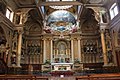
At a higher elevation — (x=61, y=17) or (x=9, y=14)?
(x=61, y=17)

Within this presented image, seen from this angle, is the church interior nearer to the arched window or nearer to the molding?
the arched window

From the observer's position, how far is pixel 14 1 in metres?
16.6

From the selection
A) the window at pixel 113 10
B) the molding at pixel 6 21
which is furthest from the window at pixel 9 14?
the window at pixel 113 10

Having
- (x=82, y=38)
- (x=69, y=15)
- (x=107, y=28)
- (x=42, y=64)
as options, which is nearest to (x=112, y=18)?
(x=107, y=28)

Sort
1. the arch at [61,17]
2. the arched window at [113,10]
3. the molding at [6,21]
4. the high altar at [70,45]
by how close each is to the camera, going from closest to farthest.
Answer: the molding at [6,21], the arched window at [113,10], the high altar at [70,45], the arch at [61,17]

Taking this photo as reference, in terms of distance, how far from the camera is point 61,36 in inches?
865

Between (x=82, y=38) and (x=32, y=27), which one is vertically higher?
(x=32, y=27)

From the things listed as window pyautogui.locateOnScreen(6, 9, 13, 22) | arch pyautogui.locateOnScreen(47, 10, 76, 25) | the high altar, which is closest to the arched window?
the high altar

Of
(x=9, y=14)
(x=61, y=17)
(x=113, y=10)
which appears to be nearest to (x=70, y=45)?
(x=61, y=17)

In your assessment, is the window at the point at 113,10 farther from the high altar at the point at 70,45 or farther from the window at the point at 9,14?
the window at the point at 9,14

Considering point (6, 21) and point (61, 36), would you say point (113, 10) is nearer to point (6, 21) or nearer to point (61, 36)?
point (61, 36)

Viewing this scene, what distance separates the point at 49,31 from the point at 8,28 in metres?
7.65

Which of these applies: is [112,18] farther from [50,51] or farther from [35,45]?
[35,45]

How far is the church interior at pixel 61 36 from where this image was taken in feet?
52.4
